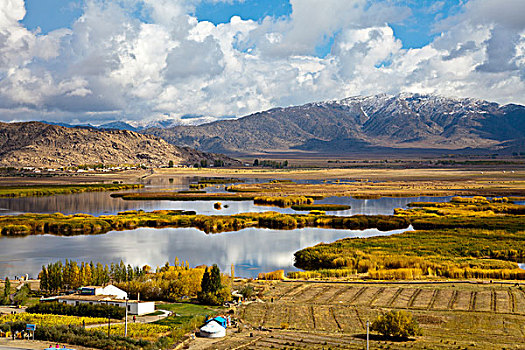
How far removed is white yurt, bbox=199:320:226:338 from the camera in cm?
3077

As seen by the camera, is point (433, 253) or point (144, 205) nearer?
point (433, 253)

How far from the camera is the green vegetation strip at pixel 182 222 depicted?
240 ft

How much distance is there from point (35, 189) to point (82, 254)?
7673cm

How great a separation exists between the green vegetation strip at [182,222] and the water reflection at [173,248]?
102 inches

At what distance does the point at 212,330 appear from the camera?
1214 inches

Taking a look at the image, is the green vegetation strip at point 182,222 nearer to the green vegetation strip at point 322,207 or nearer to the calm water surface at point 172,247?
the calm water surface at point 172,247

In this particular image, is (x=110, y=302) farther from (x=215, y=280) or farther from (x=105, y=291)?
(x=215, y=280)

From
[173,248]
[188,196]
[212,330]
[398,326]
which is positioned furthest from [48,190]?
[398,326]

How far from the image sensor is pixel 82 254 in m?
56.1

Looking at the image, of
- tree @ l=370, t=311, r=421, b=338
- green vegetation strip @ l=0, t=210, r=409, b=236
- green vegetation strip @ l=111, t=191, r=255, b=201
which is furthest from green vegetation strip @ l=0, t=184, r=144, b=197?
tree @ l=370, t=311, r=421, b=338

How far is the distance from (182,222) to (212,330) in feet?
Result: 157

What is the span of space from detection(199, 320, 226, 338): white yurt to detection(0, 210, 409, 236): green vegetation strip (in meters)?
42.3

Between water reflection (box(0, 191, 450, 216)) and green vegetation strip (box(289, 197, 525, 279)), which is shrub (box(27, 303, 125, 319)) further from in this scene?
water reflection (box(0, 191, 450, 216))

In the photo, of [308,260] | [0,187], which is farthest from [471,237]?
[0,187]
